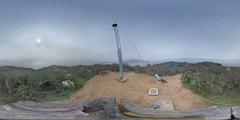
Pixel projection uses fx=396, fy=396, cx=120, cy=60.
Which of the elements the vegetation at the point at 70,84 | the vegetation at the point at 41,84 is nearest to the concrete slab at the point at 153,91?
the vegetation at the point at 70,84

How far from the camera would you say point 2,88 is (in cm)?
1527

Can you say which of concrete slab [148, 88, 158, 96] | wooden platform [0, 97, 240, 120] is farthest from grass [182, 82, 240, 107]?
wooden platform [0, 97, 240, 120]

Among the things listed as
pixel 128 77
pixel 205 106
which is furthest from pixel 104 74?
pixel 205 106

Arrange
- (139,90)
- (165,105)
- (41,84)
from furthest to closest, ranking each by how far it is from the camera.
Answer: (41,84) < (139,90) < (165,105)

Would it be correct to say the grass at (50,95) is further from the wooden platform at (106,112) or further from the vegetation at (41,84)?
the wooden platform at (106,112)

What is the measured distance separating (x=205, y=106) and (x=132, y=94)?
287 centimetres

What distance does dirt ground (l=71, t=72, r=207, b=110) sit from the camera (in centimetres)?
1389

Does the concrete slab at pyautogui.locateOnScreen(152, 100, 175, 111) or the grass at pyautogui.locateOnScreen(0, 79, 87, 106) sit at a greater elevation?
the grass at pyautogui.locateOnScreen(0, 79, 87, 106)

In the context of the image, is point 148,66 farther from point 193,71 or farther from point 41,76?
point 41,76

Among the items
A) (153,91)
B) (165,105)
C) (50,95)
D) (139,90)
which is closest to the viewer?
(165,105)

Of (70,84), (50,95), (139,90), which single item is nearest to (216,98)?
(139,90)

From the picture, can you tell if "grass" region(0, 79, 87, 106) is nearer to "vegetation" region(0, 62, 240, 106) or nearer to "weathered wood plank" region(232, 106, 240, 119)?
"vegetation" region(0, 62, 240, 106)

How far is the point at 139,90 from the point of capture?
1530cm

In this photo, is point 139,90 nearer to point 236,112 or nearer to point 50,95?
point 50,95
